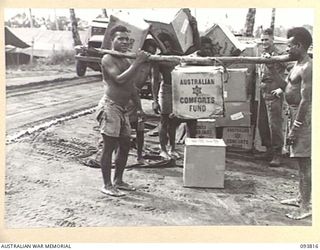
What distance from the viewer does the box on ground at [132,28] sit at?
3.21m

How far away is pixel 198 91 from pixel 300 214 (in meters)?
0.86

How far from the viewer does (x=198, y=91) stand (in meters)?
3.07

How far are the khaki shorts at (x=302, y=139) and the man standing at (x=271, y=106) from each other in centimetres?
74

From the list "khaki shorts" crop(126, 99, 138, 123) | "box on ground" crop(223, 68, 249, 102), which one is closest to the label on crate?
"box on ground" crop(223, 68, 249, 102)

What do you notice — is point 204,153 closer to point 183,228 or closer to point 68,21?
point 183,228

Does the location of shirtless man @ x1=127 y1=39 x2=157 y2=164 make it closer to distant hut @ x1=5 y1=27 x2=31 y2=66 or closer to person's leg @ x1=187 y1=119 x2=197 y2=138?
person's leg @ x1=187 y1=119 x2=197 y2=138

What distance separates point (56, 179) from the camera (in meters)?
3.41

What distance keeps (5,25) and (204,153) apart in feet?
4.34

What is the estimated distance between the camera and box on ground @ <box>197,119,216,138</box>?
418 centimetres

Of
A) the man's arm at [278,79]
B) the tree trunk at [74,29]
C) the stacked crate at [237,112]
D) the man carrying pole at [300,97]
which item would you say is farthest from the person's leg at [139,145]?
the man carrying pole at [300,97]

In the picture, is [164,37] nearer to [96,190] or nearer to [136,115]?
[136,115]

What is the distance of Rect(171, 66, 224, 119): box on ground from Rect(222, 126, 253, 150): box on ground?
3.75 ft

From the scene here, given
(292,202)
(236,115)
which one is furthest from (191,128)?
(292,202)

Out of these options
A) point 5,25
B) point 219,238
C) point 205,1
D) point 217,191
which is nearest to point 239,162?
point 217,191
